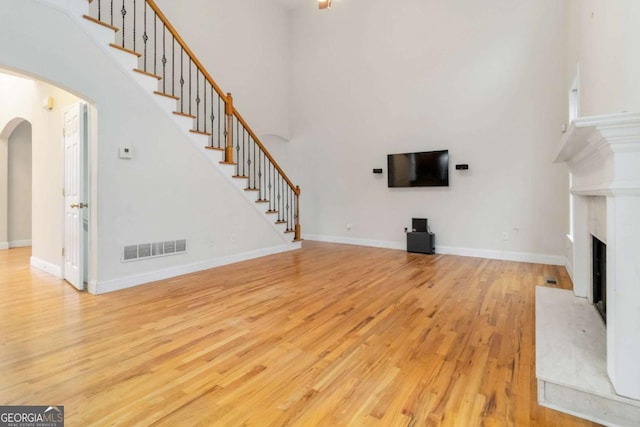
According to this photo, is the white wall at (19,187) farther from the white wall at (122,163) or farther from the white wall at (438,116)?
the white wall at (438,116)

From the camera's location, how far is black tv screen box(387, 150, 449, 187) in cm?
554

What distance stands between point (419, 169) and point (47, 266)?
5.92m

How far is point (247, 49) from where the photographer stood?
6.68 metres

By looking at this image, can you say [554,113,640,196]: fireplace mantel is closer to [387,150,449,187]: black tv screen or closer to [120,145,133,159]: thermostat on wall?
[387,150,449,187]: black tv screen

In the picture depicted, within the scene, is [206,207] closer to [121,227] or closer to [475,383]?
[121,227]

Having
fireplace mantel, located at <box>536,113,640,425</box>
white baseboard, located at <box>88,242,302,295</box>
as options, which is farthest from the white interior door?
fireplace mantel, located at <box>536,113,640,425</box>

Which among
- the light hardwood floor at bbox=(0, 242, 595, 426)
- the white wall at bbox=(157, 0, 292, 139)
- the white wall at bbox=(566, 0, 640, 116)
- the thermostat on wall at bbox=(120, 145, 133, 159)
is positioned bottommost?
the light hardwood floor at bbox=(0, 242, 595, 426)

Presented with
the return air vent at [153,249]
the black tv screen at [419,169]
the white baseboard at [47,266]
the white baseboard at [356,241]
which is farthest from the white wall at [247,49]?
the white baseboard at [47,266]

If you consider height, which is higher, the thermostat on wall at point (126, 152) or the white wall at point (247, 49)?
the white wall at point (247, 49)

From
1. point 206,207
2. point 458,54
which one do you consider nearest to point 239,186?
point 206,207

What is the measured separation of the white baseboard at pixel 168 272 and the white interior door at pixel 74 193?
311mm

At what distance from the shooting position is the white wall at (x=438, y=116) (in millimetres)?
4832

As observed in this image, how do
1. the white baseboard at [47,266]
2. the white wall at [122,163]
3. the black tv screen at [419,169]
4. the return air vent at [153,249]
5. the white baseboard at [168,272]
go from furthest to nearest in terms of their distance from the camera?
the black tv screen at [419,169] < the white baseboard at [47,266] < the return air vent at [153,249] < the white baseboard at [168,272] < the white wall at [122,163]

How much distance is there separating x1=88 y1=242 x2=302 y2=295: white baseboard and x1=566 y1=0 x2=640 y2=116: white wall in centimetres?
458
